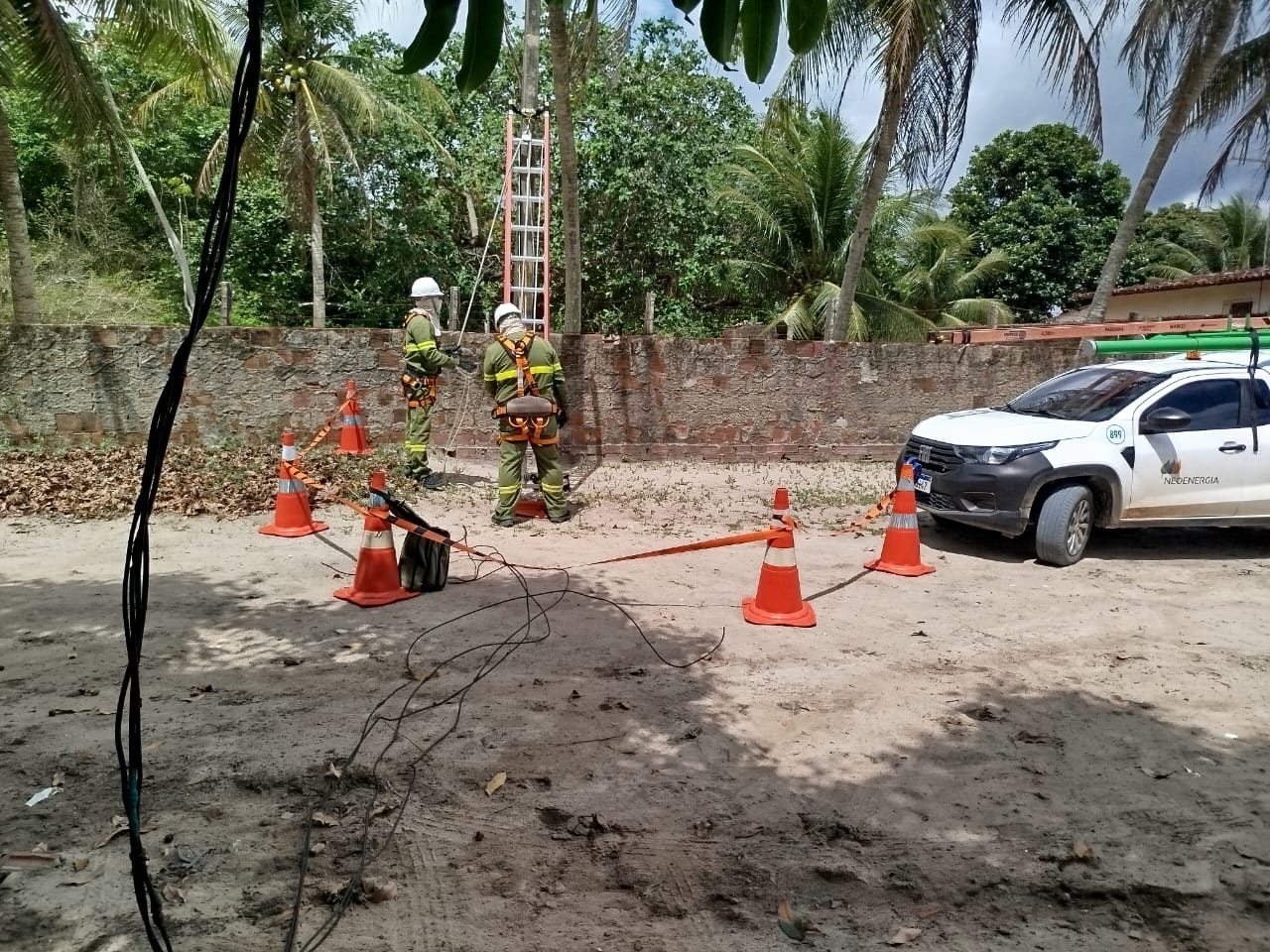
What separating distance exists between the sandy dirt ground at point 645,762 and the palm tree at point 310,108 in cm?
1250

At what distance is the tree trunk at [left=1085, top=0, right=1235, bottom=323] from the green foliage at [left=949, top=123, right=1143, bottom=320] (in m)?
12.2

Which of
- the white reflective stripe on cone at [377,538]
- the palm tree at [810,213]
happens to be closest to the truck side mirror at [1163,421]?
the white reflective stripe on cone at [377,538]

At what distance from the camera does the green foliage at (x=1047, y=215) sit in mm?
26750

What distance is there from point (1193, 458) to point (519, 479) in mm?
6019

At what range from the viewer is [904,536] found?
23.5ft

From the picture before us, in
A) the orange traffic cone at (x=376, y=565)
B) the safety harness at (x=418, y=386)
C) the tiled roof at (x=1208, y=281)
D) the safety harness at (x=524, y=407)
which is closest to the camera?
the orange traffic cone at (x=376, y=565)

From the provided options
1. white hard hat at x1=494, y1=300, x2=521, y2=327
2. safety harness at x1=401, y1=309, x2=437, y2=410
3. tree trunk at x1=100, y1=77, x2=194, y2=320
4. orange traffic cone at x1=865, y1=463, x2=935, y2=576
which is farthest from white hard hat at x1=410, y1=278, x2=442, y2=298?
orange traffic cone at x1=865, y1=463, x2=935, y2=576

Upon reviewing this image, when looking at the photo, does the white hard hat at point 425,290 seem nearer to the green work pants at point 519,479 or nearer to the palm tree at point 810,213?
the green work pants at point 519,479

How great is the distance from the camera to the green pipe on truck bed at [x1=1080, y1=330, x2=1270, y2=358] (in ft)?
26.6

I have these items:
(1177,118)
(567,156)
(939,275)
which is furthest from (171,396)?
(939,275)

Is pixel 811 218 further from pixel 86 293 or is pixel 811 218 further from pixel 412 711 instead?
pixel 412 711

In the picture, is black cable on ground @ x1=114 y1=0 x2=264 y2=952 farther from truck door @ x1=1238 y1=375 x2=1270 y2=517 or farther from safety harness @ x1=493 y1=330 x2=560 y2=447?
truck door @ x1=1238 y1=375 x2=1270 y2=517

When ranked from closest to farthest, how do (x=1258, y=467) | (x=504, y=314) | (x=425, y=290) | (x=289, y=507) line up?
1. (x=1258, y=467)
2. (x=289, y=507)
3. (x=504, y=314)
4. (x=425, y=290)

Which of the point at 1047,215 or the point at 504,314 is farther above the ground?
the point at 1047,215
